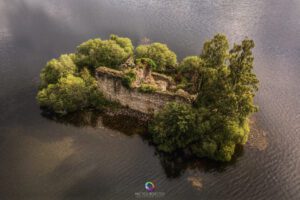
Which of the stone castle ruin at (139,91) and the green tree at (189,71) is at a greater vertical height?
the green tree at (189,71)

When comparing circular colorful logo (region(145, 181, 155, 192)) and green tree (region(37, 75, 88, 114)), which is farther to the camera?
green tree (region(37, 75, 88, 114))

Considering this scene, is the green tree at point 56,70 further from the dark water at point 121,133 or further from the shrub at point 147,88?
the shrub at point 147,88

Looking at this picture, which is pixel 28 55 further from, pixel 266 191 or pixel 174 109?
pixel 266 191

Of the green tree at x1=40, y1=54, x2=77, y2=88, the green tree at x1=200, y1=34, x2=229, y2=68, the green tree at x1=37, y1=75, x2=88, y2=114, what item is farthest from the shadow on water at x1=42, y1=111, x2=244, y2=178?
the green tree at x1=200, y1=34, x2=229, y2=68

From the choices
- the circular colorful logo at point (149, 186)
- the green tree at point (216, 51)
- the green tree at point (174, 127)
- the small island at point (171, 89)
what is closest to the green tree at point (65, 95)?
the small island at point (171, 89)

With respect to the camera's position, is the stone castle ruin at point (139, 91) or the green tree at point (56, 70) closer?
the stone castle ruin at point (139, 91)

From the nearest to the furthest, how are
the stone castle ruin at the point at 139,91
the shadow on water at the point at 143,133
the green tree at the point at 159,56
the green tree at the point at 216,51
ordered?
the shadow on water at the point at 143,133, the green tree at the point at 216,51, the stone castle ruin at the point at 139,91, the green tree at the point at 159,56

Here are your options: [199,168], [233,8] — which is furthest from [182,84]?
[233,8]

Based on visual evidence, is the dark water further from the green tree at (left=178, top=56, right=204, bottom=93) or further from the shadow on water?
the green tree at (left=178, top=56, right=204, bottom=93)
